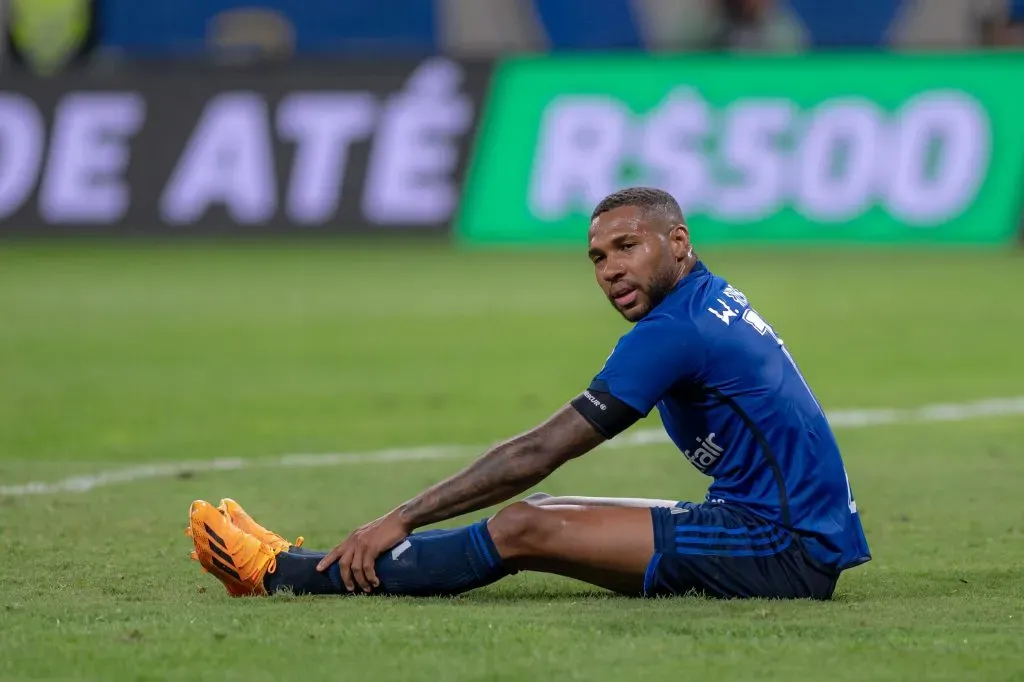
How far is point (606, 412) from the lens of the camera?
5.43 metres

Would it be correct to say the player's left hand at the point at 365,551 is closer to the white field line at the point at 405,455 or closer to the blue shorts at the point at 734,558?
the blue shorts at the point at 734,558

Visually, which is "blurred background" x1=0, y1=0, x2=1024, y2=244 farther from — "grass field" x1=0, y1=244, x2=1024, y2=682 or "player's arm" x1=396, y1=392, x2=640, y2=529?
"player's arm" x1=396, y1=392, x2=640, y2=529

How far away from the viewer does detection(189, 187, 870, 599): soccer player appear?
18.0 ft

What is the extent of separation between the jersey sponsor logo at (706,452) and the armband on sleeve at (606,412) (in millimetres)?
362

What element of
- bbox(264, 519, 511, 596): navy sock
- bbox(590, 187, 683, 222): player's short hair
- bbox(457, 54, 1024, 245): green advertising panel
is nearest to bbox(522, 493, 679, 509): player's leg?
bbox(264, 519, 511, 596): navy sock

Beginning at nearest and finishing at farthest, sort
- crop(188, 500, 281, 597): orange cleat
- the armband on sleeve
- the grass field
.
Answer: the grass field, the armband on sleeve, crop(188, 500, 281, 597): orange cleat

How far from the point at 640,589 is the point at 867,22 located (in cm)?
2499

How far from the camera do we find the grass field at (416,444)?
16.1ft

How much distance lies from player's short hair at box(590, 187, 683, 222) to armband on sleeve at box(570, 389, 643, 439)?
62cm

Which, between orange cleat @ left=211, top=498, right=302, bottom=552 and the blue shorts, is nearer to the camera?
the blue shorts

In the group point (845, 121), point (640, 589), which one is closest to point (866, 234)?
point (845, 121)

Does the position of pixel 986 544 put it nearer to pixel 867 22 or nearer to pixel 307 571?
pixel 307 571

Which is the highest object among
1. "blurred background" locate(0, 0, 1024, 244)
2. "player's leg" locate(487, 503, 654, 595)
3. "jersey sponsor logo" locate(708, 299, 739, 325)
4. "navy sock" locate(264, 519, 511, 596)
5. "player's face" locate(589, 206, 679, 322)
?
"player's face" locate(589, 206, 679, 322)

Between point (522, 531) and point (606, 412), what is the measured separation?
48 centimetres
